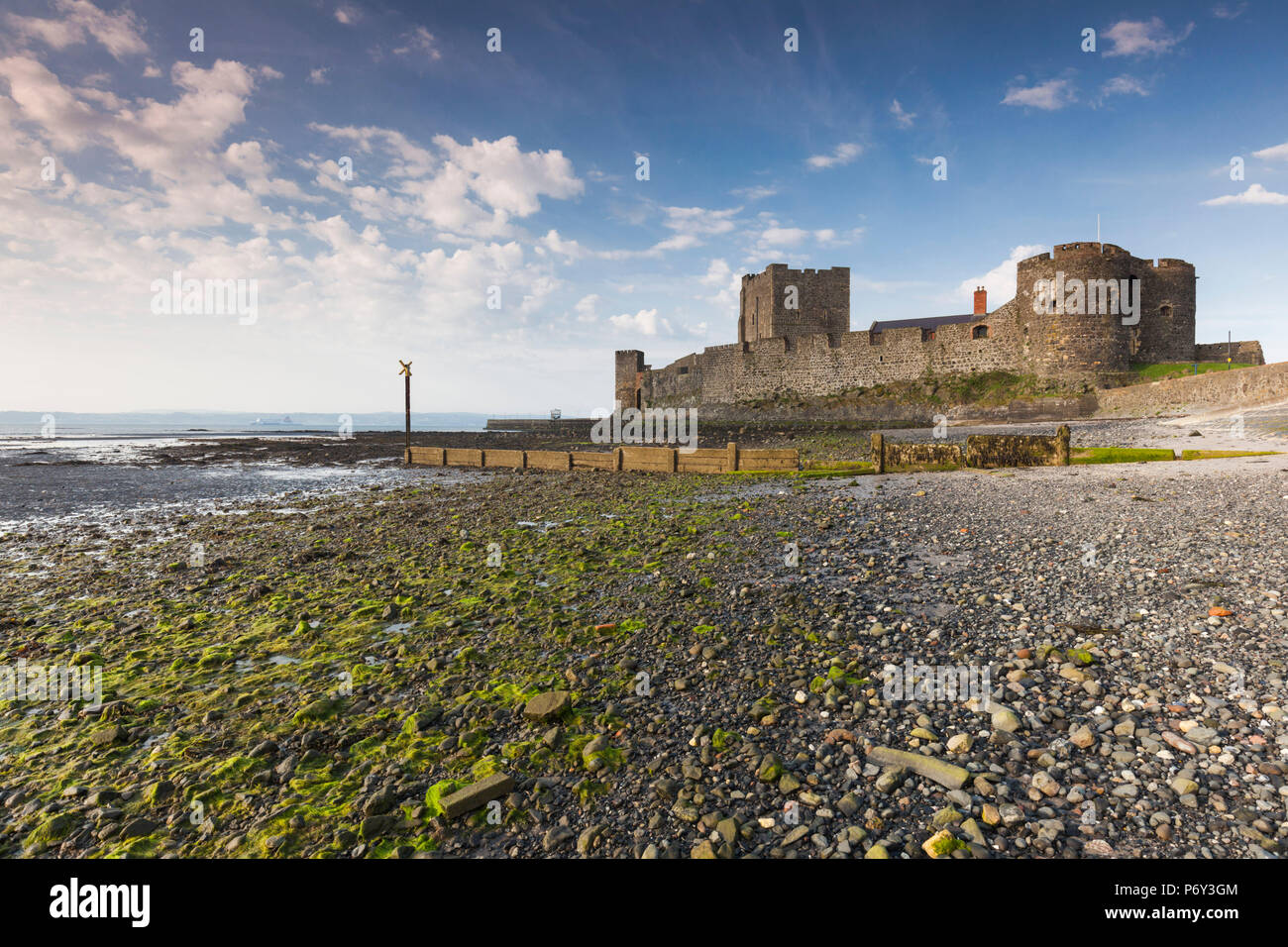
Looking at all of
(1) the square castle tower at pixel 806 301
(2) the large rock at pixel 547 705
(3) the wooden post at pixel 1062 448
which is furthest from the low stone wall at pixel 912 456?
(1) the square castle tower at pixel 806 301

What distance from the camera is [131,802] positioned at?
3625 mm

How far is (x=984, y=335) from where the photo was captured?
4256 cm

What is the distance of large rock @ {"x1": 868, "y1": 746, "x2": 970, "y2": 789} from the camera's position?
3.35m

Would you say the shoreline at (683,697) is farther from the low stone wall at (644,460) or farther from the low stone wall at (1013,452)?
the low stone wall at (644,460)

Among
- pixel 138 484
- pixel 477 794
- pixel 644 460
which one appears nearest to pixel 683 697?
pixel 477 794

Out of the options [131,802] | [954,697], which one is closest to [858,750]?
[954,697]

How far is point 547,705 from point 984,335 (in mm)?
47810

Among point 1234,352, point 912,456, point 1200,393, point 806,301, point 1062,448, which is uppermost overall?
point 806,301

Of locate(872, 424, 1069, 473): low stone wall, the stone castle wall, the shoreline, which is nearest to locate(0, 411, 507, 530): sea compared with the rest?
the shoreline

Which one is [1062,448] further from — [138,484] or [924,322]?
[924,322]

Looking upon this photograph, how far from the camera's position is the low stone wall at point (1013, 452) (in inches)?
663

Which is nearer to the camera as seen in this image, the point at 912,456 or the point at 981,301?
the point at 912,456

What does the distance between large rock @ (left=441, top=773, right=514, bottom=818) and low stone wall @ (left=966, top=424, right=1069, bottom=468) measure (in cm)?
1739
